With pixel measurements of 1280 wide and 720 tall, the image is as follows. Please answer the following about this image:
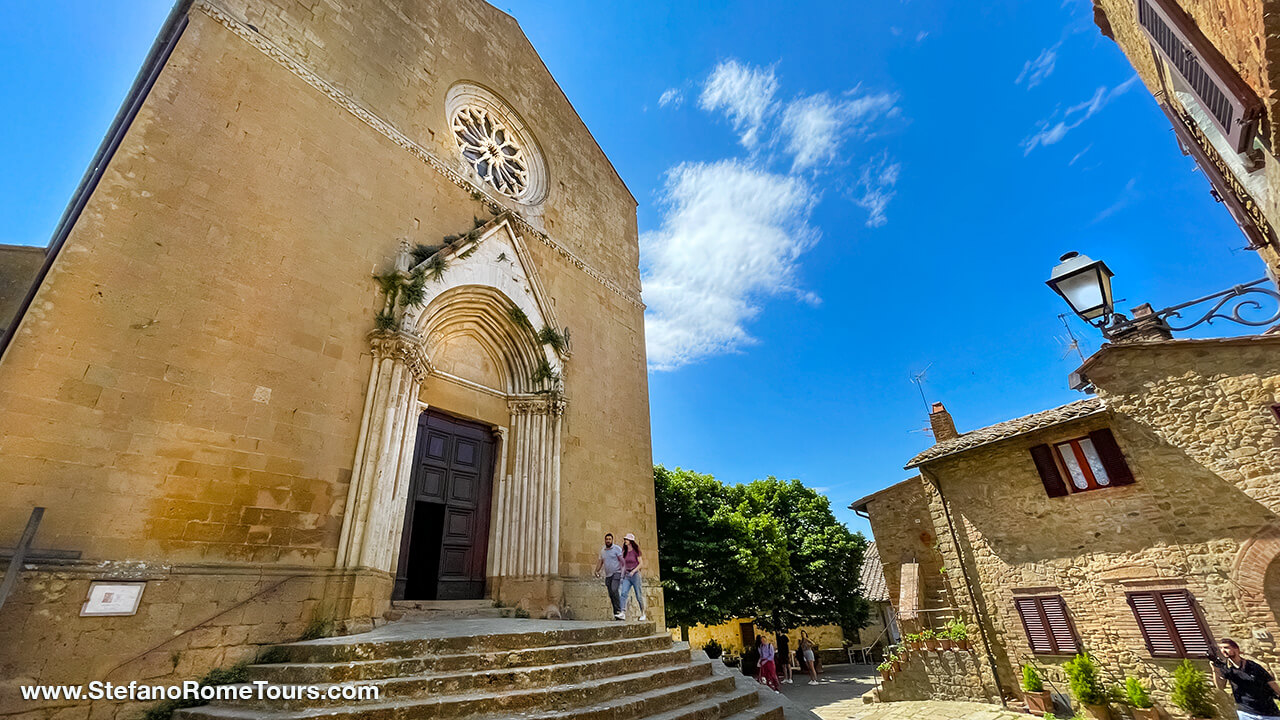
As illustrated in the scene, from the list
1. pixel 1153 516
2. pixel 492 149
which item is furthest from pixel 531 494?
pixel 1153 516

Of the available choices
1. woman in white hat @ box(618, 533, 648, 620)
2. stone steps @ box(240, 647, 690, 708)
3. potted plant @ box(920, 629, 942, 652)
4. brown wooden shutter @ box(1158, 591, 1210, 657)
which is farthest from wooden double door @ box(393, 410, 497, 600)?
brown wooden shutter @ box(1158, 591, 1210, 657)

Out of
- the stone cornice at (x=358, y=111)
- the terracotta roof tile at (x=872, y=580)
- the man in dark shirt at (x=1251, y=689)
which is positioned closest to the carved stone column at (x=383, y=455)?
the stone cornice at (x=358, y=111)

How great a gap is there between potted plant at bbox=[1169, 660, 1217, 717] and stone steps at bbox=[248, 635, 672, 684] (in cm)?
1052

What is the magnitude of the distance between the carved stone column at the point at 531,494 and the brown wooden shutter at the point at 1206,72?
7822mm

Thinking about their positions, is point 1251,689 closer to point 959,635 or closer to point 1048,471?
point 1048,471

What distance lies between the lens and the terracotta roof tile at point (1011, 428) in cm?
1079

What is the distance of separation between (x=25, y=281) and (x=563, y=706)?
7.78 m

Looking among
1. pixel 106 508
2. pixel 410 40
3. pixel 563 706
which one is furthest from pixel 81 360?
pixel 410 40

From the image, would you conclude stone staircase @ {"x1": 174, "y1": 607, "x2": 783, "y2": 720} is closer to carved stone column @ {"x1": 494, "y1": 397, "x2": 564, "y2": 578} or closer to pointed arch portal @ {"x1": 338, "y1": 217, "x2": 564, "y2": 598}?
pointed arch portal @ {"x1": 338, "y1": 217, "x2": 564, "y2": 598}

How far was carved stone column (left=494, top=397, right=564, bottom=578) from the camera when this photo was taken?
309 inches

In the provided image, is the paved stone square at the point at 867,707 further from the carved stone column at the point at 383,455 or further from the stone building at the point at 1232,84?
the stone building at the point at 1232,84

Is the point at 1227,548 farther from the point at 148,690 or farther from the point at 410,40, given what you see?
the point at 410,40

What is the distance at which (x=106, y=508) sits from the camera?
4371 mm

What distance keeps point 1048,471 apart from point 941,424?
2.96 m
